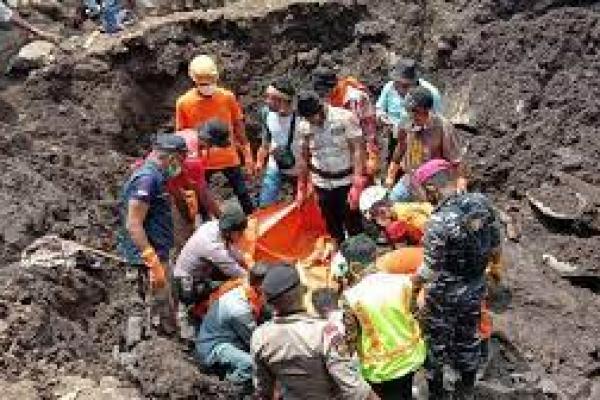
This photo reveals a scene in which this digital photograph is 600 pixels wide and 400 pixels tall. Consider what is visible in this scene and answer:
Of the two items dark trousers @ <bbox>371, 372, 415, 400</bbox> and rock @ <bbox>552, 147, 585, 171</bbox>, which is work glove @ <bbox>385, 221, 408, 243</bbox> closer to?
dark trousers @ <bbox>371, 372, 415, 400</bbox>

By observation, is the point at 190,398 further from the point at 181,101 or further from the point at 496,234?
the point at 181,101

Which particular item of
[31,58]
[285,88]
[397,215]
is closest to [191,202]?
[285,88]

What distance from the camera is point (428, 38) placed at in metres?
11.8

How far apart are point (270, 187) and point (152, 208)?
1.94 meters

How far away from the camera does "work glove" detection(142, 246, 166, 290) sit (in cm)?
734

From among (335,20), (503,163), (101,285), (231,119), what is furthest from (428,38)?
(101,285)

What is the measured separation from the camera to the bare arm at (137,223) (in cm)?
733

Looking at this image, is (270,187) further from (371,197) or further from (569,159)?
(569,159)

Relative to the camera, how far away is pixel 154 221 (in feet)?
24.9

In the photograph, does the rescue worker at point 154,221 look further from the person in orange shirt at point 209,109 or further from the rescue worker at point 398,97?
the rescue worker at point 398,97

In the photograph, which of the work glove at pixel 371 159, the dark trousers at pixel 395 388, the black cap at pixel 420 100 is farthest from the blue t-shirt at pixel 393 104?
the dark trousers at pixel 395 388

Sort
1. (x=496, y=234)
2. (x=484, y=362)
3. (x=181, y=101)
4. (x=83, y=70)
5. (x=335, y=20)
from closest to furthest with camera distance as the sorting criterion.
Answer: (x=496, y=234) < (x=484, y=362) < (x=181, y=101) < (x=83, y=70) < (x=335, y=20)

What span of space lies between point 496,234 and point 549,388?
1.55 m

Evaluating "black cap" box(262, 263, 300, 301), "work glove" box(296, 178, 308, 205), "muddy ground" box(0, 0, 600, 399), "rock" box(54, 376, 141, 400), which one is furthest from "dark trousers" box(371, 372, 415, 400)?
"work glove" box(296, 178, 308, 205)
